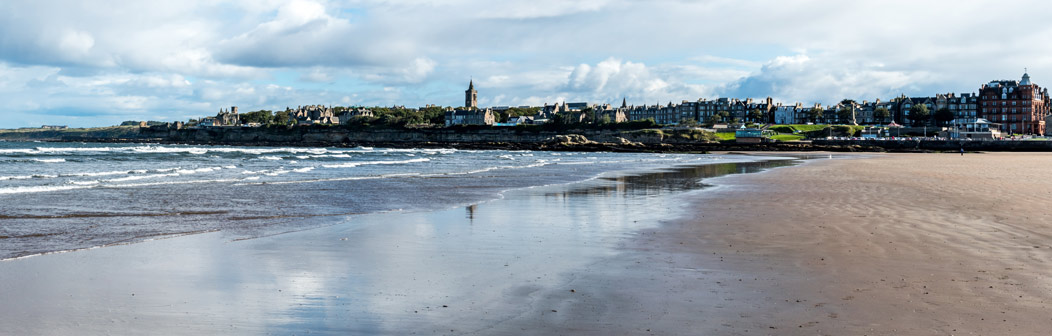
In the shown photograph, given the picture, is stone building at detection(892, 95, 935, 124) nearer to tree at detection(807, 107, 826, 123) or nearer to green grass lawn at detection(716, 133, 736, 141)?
tree at detection(807, 107, 826, 123)

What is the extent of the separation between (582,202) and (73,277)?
11.2m

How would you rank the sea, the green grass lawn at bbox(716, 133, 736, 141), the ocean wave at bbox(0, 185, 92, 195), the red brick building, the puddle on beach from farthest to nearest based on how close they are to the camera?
the red brick building < the green grass lawn at bbox(716, 133, 736, 141) < the ocean wave at bbox(0, 185, 92, 195) < the sea < the puddle on beach

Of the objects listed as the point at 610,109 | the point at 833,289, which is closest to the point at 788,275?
the point at 833,289

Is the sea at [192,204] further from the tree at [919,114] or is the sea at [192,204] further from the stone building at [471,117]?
the stone building at [471,117]

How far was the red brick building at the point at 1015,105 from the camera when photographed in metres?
114

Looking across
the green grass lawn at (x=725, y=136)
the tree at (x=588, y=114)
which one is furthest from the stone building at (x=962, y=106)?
the tree at (x=588, y=114)

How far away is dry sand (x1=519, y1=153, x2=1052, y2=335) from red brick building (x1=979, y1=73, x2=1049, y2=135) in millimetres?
123569

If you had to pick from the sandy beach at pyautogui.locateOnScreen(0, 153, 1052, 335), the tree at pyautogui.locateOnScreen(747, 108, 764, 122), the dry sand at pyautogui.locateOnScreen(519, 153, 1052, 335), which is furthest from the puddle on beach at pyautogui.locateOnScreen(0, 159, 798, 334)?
the tree at pyautogui.locateOnScreen(747, 108, 764, 122)

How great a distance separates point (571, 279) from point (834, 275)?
290 cm

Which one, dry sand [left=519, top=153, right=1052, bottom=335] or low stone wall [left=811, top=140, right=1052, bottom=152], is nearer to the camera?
dry sand [left=519, top=153, right=1052, bottom=335]

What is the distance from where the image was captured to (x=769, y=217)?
43.9 ft

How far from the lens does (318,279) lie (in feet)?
24.5

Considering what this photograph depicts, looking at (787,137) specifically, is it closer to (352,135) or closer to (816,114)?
(816,114)

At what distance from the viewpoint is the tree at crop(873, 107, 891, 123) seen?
12812 cm
